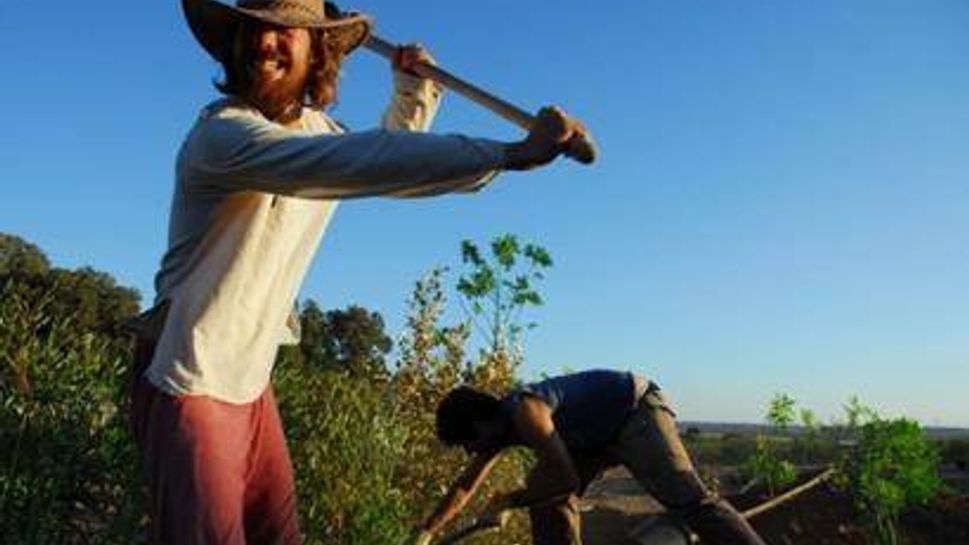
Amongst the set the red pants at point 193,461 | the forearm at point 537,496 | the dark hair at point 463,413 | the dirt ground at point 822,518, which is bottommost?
the dirt ground at point 822,518

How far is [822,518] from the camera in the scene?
1382cm

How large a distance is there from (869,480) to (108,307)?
16.1m

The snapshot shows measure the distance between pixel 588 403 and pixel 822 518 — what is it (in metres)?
8.62

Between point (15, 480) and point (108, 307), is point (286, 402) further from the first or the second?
point (108, 307)

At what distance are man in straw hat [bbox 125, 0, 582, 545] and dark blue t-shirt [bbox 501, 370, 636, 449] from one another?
3286 millimetres

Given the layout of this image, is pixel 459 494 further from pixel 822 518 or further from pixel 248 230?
pixel 822 518

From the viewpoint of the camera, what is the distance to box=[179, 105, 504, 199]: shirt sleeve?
210cm

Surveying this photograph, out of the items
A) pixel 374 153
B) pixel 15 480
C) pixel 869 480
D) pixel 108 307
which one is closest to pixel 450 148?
pixel 374 153

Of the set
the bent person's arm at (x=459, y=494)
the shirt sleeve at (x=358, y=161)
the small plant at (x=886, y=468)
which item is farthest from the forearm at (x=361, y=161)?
the small plant at (x=886, y=468)

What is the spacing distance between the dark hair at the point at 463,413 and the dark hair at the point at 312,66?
10.6ft

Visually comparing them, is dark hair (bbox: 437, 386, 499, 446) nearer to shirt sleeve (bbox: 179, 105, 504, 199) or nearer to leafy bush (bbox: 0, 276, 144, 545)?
leafy bush (bbox: 0, 276, 144, 545)

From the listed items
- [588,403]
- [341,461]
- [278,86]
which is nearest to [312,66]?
[278,86]

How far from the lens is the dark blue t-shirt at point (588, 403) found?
5.89 metres

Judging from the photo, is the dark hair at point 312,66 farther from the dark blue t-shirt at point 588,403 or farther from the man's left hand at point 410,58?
the dark blue t-shirt at point 588,403
